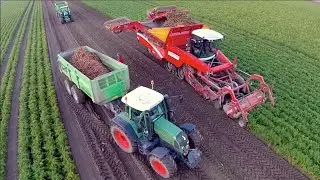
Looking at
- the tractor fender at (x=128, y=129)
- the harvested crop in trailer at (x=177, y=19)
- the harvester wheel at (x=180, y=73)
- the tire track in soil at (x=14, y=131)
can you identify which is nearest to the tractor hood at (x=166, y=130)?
the tractor fender at (x=128, y=129)

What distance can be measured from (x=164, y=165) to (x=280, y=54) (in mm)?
11848

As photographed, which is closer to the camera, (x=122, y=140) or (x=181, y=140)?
(x=181, y=140)

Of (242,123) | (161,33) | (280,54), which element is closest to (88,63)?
(161,33)

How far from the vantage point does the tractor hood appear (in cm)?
866

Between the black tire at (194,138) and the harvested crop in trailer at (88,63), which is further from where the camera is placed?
the harvested crop in trailer at (88,63)

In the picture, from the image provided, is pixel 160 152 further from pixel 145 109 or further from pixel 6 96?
pixel 6 96

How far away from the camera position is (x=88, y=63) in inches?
500

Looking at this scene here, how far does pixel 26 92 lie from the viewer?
14.7 metres

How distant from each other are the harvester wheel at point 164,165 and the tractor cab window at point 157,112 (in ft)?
3.81

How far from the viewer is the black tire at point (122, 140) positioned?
957 cm

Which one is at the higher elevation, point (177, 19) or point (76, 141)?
point (177, 19)

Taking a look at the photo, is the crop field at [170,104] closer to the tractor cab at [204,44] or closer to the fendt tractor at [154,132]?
the fendt tractor at [154,132]

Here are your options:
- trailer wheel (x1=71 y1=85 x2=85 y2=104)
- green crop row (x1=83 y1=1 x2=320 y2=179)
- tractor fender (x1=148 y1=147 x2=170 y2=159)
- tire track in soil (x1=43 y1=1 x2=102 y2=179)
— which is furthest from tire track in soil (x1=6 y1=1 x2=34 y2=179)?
green crop row (x1=83 y1=1 x2=320 y2=179)

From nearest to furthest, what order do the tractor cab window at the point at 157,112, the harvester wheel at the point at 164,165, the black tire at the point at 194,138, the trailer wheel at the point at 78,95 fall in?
the harvester wheel at the point at 164,165
the tractor cab window at the point at 157,112
the black tire at the point at 194,138
the trailer wheel at the point at 78,95
